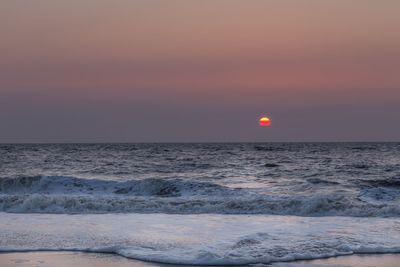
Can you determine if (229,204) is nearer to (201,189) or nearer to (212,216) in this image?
(212,216)

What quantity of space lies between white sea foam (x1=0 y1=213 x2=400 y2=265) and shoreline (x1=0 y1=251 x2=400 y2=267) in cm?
26

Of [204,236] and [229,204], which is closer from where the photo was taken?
[204,236]

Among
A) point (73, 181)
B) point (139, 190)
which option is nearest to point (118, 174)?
point (73, 181)

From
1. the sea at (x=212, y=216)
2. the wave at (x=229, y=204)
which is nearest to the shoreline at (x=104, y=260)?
the sea at (x=212, y=216)

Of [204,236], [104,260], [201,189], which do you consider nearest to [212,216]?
[204,236]

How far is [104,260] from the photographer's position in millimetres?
11516

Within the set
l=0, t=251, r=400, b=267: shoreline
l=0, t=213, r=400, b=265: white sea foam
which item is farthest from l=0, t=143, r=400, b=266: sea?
l=0, t=251, r=400, b=267: shoreline

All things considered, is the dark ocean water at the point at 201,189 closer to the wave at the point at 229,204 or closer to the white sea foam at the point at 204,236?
the wave at the point at 229,204

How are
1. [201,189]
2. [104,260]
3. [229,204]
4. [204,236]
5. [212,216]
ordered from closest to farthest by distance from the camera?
[104,260] → [204,236] → [212,216] → [229,204] → [201,189]

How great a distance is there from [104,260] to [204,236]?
3181 millimetres

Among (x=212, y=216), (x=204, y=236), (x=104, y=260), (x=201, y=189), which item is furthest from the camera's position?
(x=201, y=189)

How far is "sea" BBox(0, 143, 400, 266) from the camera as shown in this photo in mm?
12438

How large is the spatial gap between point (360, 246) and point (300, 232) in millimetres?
2291

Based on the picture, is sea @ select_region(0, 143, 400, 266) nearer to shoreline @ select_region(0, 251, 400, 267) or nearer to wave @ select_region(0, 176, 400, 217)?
wave @ select_region(0, 176, 400, 217)
